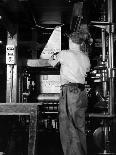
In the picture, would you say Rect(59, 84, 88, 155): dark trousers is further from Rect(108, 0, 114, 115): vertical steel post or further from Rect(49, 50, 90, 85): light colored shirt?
Rect(108, 0, 114, 115): vertical steel post

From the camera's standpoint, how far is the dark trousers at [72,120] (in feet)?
16.8

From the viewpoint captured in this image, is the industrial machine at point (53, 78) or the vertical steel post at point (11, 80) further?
the vertical steel post at point (11, 80)

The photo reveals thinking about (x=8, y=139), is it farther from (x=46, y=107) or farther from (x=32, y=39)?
(x=32, y=39)

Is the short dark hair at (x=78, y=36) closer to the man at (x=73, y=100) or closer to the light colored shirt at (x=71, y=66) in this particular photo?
the man at (x=73, y=100)

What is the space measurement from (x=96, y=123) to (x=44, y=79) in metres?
1.71

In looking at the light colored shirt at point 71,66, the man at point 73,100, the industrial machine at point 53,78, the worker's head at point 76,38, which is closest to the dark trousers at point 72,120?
the man at point 73,100

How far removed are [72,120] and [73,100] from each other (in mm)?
354

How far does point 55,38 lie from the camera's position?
7207mm

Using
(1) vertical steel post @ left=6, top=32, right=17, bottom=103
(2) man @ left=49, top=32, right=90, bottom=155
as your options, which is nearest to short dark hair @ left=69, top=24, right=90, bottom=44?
(2) man @ left=49, top=32, right=90, bottom=155

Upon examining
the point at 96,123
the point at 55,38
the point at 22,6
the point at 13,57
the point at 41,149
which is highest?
the point at 22,6

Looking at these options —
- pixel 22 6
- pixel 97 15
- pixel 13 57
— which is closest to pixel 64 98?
pixel 13 57

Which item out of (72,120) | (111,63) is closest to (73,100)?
(72,120)

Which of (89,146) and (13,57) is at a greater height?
(13,57)

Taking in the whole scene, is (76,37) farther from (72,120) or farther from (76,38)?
(72,120)
